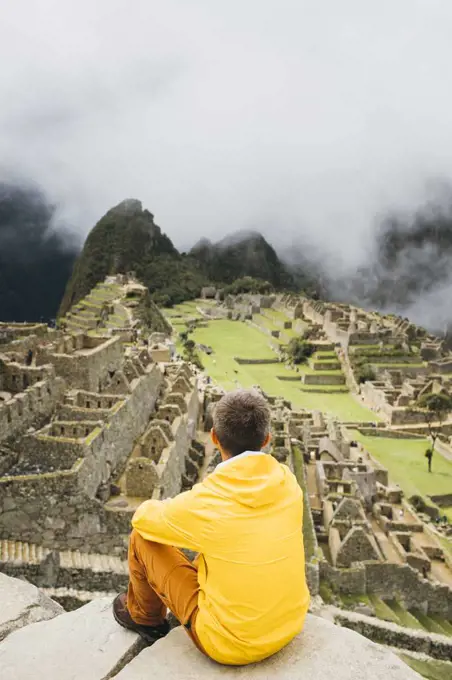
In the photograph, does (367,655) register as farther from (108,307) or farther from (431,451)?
(108,307)

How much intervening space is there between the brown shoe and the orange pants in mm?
29

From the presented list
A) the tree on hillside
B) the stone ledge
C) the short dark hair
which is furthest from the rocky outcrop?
the tree on hillside

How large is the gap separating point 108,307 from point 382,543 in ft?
91.9

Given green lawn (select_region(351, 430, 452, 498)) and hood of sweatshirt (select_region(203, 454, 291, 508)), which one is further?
green lawn (select_region(351, 430, 452, 498))

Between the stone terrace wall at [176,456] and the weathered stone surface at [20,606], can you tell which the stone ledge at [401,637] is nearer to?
the stone terrace wall at [176,456]

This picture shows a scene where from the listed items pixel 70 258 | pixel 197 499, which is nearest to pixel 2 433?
pixel 197 499

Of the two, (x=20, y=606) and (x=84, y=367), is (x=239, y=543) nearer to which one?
(x=20, y=606)

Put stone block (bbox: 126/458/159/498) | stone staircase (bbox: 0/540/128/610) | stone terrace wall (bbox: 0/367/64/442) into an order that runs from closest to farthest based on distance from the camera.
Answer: stone staircase (bbox: 0/540/128/610)
stone terrace wall (bbox: 0/367/64/442)
stone block (bbox: 126/458/159/498)

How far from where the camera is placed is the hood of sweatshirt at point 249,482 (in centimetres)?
314

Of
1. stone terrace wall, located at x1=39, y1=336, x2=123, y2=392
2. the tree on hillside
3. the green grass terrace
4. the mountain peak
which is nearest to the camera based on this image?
stone terrace wall, located at x1=39, y1=336, x2=123, y2=392

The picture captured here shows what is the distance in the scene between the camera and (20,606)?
424 cm

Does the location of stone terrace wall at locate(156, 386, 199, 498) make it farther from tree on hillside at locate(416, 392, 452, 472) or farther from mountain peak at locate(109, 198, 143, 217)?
mountain peak at locate(109, 198, 143, 217)

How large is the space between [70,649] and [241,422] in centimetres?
181

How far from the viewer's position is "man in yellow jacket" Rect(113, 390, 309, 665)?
306cm
